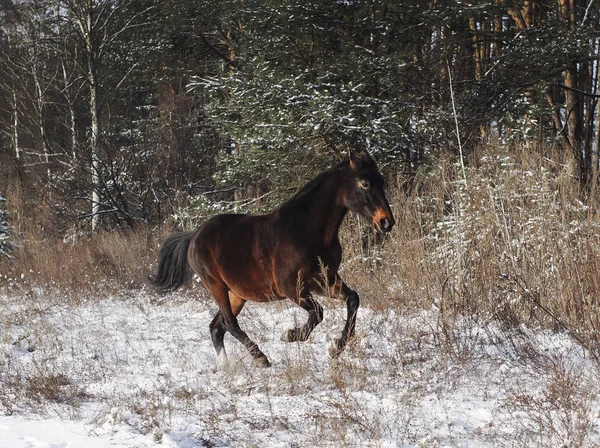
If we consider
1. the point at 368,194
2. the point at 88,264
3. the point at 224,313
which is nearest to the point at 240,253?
the point at 224,313

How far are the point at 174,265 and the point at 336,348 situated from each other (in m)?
2.38

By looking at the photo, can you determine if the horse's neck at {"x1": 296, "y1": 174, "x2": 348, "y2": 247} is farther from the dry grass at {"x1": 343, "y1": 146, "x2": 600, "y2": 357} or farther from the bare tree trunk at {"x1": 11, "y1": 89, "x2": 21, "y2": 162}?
the bare tree trunk at {"x1": 11, "y1": 89, "x2": 21, "y2": 162}

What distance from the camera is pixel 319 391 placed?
4.49 meters

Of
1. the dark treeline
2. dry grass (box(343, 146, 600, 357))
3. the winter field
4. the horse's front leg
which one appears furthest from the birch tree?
the horse's front leg

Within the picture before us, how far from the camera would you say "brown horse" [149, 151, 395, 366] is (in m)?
5.27

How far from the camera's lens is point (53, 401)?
4734 mm

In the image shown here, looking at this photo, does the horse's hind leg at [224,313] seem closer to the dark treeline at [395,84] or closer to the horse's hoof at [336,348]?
the horse's hoof at [336,348]

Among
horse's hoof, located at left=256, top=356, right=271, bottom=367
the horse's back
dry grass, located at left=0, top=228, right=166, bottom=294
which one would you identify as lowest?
dry grass, located at left=0, top=228, right=166, bottom=294

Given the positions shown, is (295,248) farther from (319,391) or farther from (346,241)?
(346,241)

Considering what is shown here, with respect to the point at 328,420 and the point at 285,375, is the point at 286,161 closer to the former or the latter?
the point at 285,375

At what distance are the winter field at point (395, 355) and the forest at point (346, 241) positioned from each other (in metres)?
0.02

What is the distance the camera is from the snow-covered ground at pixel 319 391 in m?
3.65

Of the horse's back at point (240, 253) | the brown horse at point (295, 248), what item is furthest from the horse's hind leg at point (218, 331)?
the horse's back at point (240, 253)

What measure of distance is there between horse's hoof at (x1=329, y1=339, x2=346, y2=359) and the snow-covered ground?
0.07 metres
